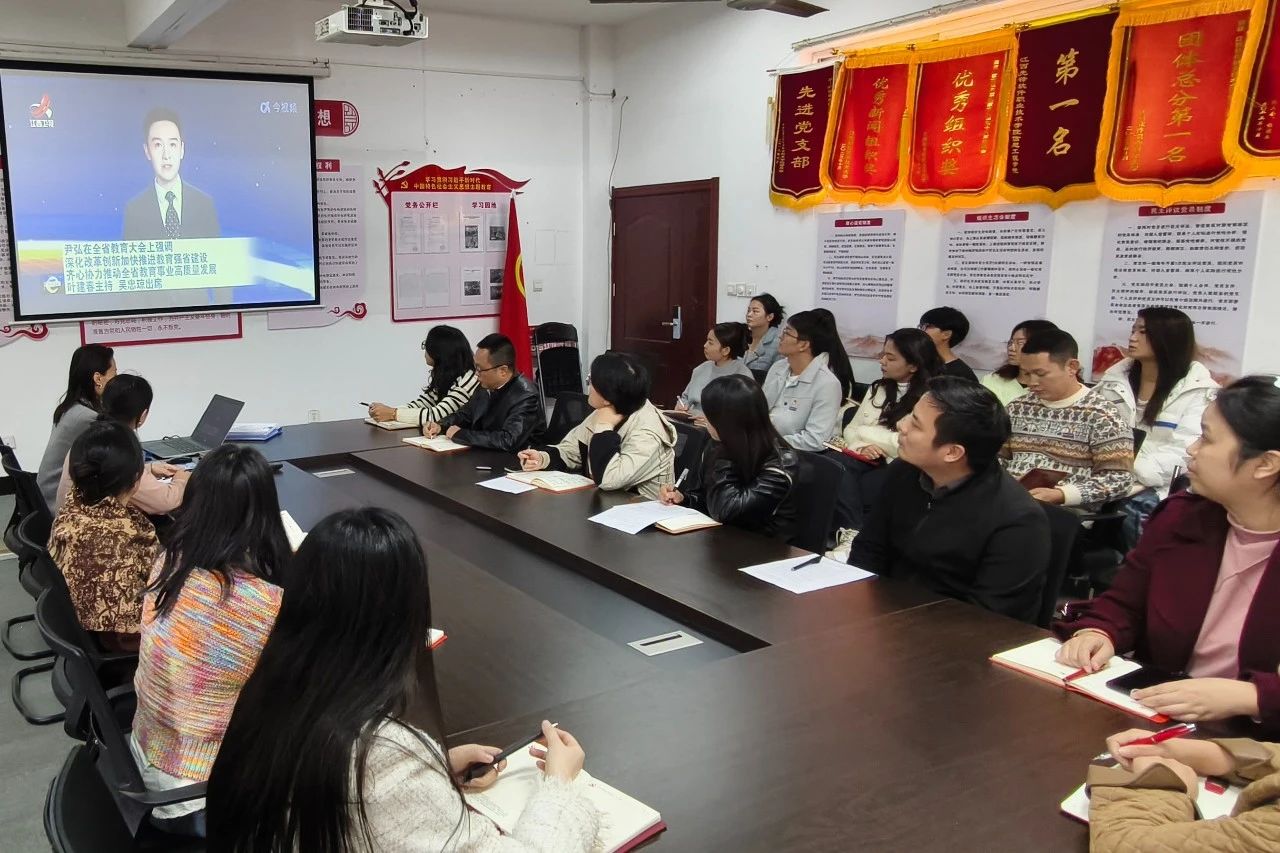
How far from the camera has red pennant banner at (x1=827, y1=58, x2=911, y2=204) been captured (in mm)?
5039

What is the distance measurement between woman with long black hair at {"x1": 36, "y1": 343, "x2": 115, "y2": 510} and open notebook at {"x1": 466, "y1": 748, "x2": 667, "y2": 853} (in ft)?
8.81

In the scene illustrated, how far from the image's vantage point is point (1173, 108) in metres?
3.93

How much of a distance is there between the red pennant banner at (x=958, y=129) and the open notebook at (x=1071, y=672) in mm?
3310

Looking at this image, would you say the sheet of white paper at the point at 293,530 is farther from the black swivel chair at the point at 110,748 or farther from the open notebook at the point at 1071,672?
the open notebook at the point at 1071,672

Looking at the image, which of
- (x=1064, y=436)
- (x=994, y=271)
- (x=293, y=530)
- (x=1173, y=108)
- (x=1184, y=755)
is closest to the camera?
(x=1184, y=755)

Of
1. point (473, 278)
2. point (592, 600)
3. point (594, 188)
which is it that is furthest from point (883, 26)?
point (592, 600)

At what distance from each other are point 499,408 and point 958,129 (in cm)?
265

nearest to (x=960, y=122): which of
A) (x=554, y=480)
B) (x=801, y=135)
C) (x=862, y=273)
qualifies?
(x=862, y=273)

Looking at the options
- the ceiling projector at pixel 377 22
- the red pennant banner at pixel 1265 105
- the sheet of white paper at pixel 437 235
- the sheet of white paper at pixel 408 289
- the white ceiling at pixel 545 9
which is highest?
the white ceiling at pixel 545 9

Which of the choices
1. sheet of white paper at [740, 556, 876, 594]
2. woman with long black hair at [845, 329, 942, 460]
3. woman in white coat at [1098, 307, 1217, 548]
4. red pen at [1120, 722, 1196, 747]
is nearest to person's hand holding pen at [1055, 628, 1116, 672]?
red pen at [1120, 722, 1196, 747]

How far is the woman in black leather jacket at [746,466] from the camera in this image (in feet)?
9.25

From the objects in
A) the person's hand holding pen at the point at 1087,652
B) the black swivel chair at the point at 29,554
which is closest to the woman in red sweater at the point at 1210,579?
the person's hand holding pen at the point at 1087,652

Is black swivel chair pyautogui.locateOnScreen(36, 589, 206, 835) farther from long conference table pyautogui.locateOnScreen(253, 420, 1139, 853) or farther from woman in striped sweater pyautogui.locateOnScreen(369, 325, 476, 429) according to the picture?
woman in striped sweater pyautogui.locateOnScreen(369, 325, 476, 429)

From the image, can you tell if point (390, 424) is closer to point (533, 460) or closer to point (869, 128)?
point (533, 460)
